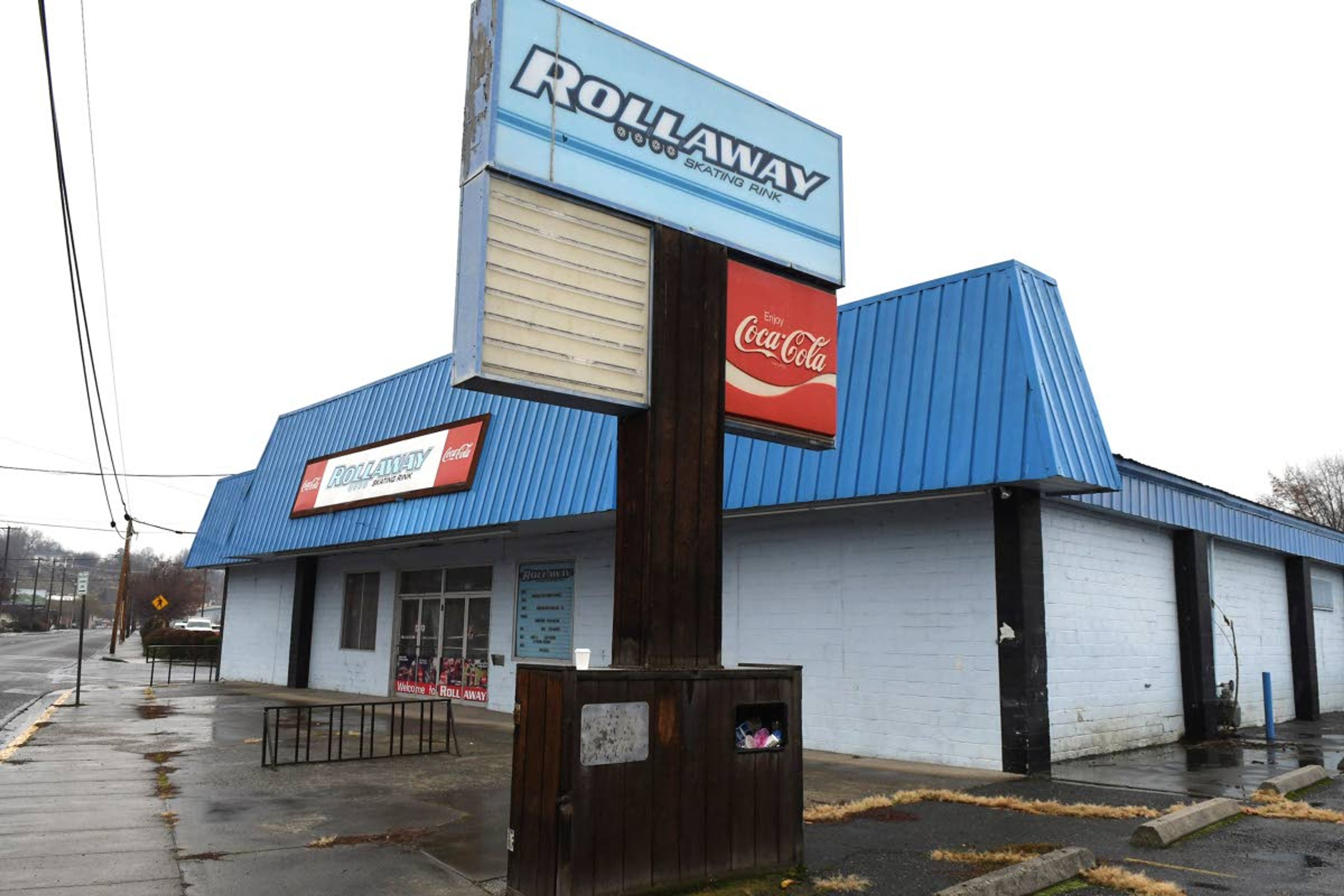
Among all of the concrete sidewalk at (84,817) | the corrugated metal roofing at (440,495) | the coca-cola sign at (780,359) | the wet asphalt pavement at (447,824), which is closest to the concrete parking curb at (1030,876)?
the wet asphalt pavement at (447,824)

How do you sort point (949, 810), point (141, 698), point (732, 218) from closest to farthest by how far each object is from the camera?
1. point (732, 218)
2. point (949, 810)
3. point (141, 698)

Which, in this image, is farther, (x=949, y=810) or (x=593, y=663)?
(x=593, y=663)

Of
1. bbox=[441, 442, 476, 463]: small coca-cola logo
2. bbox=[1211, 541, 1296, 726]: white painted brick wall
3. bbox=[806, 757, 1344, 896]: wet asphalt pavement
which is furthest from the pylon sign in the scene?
bbox=[1211, 541, 1296, 726]: white painted brick wall

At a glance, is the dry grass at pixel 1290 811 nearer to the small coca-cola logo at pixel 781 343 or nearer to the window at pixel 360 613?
the small coca-cola logo at pixel 781 343

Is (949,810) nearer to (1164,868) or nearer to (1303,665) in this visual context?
(1164,868)

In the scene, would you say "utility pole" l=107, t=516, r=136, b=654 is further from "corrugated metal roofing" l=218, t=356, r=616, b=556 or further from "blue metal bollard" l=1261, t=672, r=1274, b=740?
"blue metal bollard" l=1261, t=672, r=1274, b=740

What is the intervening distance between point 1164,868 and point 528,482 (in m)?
12.2

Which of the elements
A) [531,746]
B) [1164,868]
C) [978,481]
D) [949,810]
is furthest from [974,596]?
[531,746]

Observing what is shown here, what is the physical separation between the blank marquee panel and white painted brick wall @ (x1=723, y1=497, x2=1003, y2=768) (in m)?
6.81

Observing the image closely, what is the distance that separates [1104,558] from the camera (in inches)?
543

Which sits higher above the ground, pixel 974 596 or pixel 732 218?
pixel 732 218

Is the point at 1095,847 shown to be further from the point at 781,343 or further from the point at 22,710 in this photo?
the point at 22,710

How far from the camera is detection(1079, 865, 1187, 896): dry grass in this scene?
6312 mm

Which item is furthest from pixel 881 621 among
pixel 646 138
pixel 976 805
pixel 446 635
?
pixel 446 635
